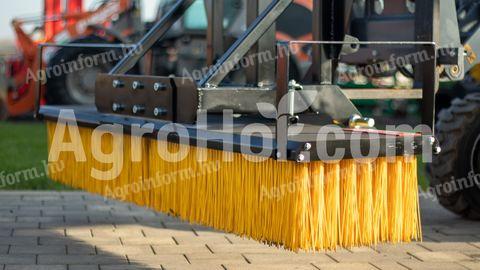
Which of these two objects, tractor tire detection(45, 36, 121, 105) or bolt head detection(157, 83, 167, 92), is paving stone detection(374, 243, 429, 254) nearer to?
bolt head detection(157, 83, 167, 92)

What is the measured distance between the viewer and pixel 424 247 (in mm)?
5570

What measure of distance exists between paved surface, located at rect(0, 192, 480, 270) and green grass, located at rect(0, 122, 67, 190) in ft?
4.12

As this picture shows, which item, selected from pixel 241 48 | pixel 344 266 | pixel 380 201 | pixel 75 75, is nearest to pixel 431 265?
pixel 344 266

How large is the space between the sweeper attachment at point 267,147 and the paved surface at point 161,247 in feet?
1.31

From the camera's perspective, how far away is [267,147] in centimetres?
381

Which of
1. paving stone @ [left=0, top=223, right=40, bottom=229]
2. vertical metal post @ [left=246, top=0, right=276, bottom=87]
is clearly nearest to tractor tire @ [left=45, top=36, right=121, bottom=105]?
paving stone @ [left=0, top=223, right=40, bottom=229]

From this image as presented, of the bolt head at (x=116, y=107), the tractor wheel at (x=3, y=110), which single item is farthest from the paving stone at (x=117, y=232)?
the tractor wheel at (x=3, y=110)

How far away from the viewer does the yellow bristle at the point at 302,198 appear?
12.5ft

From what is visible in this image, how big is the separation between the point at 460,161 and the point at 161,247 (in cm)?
213

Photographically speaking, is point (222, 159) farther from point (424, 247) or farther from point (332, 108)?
point (424, 247)

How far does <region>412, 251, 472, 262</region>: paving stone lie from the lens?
5241mm

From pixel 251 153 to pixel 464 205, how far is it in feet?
9.67

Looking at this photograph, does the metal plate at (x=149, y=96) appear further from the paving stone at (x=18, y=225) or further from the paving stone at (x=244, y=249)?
the paving stone at (x=18, y=225)

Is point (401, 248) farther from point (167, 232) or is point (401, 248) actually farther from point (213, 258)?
point (167, 232)
